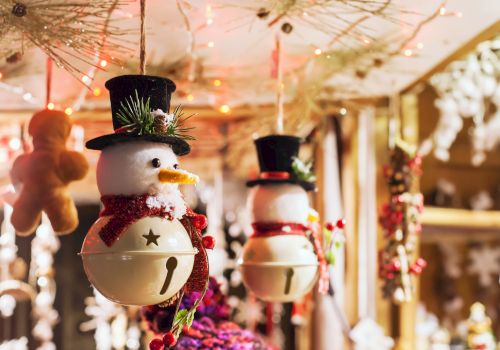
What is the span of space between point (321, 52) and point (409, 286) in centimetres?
66

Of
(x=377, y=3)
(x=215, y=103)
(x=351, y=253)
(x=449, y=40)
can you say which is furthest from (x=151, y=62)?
(x=351, y=253)

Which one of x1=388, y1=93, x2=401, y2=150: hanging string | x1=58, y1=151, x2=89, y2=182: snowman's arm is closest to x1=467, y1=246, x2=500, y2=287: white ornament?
x1=388, y1=93, x2=401, y2=150: hanging string

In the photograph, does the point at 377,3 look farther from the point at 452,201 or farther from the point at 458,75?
the point at 452,201

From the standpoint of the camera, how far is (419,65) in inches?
72.6

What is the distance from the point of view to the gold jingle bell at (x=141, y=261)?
3.39 feet

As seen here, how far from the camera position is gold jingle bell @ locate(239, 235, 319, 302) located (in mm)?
1389

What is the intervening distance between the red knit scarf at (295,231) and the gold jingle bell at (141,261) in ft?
1.21

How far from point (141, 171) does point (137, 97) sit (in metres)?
0.12

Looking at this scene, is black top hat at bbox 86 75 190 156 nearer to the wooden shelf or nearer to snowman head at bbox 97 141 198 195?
snowman head at bbox 97 141 198 195

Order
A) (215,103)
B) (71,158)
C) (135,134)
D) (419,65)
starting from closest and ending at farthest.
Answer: (135,134) → (71,158) → (419,65) → (215,103)

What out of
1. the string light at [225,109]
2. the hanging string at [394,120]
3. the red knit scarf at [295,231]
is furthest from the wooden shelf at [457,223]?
the red knit scarf at [295,231]

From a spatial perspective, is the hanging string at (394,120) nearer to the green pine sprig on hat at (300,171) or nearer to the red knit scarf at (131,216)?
the green pine sprig on hat at (300,171)

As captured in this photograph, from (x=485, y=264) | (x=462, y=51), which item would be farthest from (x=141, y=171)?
(x=485, y=264)

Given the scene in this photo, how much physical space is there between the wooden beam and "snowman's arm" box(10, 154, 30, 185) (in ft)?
3.62
